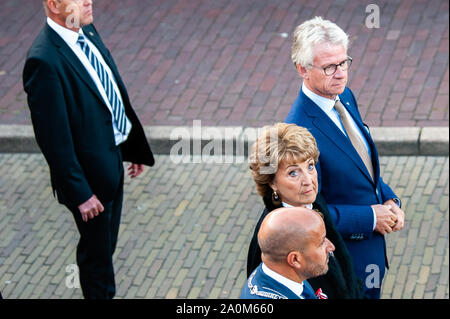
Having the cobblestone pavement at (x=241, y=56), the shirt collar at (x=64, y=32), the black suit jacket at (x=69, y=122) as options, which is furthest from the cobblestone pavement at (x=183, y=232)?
the shirt collar at (x=64, y=32)

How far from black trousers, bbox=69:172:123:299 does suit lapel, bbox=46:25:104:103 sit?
0.81 metres

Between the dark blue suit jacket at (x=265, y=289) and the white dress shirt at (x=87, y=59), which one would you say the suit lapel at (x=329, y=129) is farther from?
the white dress shirt at (x=87, y=59)

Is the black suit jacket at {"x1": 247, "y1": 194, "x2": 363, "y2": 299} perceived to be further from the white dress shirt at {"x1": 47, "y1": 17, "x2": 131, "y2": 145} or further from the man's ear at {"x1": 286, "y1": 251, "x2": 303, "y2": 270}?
the white dress shirt at {"x1": 47, "y1": 17, "x2": 131, "y2": 145}

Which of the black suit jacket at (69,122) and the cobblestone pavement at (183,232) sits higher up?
the black suit jacket at (69,122)

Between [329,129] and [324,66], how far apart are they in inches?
12.7

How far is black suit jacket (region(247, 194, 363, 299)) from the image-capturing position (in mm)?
3547

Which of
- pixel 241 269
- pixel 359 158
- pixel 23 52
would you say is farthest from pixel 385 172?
pixel 23 52

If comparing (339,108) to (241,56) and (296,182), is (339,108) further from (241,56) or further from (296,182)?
(241,56)

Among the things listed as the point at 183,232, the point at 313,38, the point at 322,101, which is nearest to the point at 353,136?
the point at 322,101

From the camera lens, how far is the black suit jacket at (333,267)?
11.6 feet

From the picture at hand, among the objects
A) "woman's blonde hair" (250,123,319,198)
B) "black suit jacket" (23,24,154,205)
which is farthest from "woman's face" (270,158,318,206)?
"black suit jacket" (23,24,154,205)

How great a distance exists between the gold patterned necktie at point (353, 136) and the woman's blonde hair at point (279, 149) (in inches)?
15.1

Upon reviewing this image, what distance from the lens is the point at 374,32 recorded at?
8.85m

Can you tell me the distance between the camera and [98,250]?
16.5 feet
